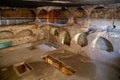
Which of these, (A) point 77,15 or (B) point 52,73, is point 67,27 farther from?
(B) point 52,73

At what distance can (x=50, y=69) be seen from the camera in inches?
302

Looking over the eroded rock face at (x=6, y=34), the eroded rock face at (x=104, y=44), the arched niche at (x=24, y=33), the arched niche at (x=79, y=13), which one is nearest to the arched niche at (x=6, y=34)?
the eroded rock face at (x=6, y=34)

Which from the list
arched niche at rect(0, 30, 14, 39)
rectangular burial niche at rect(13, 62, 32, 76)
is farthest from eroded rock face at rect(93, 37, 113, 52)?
arched niche at rect(0, 30, 14, 39)

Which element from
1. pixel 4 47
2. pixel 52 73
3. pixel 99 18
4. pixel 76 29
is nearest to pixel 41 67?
pixel 52 73

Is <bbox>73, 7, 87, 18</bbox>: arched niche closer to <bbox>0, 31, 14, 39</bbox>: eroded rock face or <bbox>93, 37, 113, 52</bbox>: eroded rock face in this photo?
<bbox>93, 37, 113, 52</bbox>: eroded rock face

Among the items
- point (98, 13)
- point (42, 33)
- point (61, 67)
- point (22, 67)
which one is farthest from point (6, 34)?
point (98, 13)

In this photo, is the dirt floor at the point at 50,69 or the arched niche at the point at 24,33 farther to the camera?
the arched niche at the point at 24,33

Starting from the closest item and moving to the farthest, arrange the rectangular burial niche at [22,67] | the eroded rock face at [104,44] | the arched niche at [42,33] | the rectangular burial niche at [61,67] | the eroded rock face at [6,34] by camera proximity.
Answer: the rectangular burial niche at [61,67]
the rectangular burial niche at [22,67]
the eroded rock face at [104,44]
the eroded rock face at [6,34]
the arched niche at [42,33]

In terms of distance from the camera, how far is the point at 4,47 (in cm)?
1118

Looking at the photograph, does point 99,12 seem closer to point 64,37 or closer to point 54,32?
point 64,37

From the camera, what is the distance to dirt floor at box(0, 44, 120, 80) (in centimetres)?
678

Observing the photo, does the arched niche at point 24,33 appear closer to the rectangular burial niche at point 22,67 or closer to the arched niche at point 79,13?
the rectangular burial niche at point 22,67

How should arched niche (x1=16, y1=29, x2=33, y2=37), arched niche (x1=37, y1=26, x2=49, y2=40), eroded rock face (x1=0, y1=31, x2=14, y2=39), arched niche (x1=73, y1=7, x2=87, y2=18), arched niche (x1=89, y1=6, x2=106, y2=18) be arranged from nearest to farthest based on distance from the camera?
1. arched niche (x1=89, y1=6, x2=106, y2=18)
2. eroded rock face (x1=0, y1=31, x2=14, y2=39)
3. arched niche (x1=73, y1=7, x2=87, y2=18)
4. arched niche (x1=16, y1=29, x2=33, y2=37)
5. arched niche (x1=37, y1=26, x2=49, y2=40)

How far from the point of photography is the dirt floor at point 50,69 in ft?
22.2
